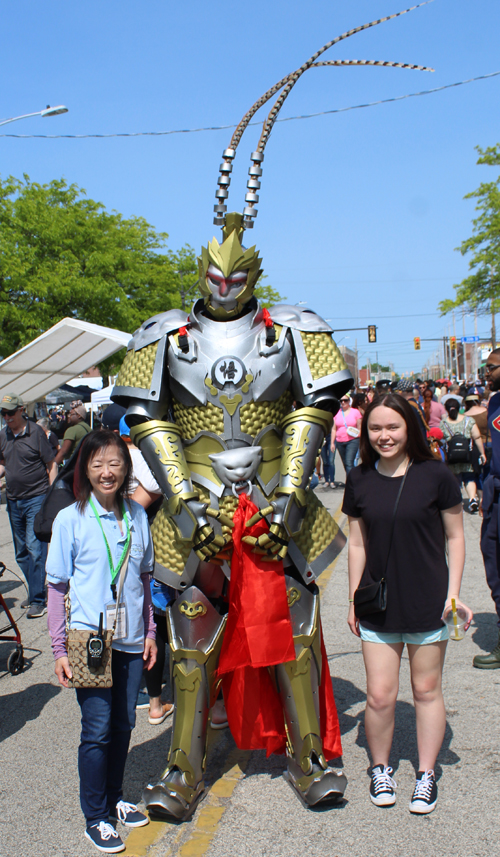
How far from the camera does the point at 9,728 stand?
3812mm

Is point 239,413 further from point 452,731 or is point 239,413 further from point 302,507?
point 452,731

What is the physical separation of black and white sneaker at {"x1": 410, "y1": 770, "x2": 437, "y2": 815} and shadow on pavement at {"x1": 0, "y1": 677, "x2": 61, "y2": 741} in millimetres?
2072

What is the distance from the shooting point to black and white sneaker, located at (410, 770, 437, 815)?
2.86m

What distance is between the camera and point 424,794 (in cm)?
289

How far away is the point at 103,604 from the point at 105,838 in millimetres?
845

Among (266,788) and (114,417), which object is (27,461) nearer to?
(114,417)

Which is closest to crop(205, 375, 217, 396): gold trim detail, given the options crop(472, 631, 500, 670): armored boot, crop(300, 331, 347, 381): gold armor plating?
crop(300, 331, 347, 381): gold armor plating

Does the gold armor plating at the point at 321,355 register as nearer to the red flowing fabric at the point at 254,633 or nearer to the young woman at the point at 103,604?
the red flowing fabric at the point at 254,633

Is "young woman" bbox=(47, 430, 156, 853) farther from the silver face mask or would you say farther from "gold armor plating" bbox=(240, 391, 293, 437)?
the silver face mask

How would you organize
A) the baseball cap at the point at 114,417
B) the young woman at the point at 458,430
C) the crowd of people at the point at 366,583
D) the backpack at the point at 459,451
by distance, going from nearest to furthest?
the crowd of people at the point at 366,583 → the baseball cap at the point at 114,417 → the backpack at the point at 459,451 → the young woman at the point at 458,430

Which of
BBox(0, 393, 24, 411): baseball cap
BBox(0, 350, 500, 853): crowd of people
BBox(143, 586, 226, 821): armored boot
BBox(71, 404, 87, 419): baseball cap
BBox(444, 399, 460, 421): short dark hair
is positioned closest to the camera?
BBox(0, 350, 500, 853): crowd of people

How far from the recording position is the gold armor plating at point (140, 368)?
3.29 metres

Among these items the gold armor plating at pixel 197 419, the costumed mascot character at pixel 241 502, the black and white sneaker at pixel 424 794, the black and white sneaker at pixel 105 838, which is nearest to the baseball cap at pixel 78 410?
the costumed mascot character at pixel 241 502

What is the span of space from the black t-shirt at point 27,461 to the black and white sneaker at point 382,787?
13.6 ft
